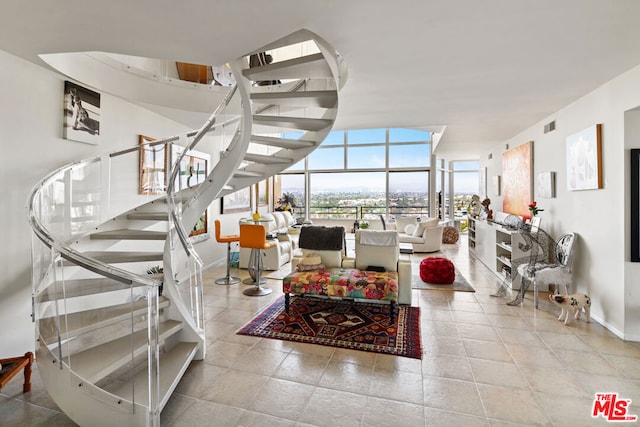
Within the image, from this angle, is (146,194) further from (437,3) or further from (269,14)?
(437,3)

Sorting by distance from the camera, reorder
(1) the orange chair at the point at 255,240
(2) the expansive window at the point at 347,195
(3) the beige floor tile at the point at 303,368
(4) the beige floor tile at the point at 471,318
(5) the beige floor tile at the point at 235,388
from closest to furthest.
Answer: (5) the beige floor tile at the point at 235,388 → (3) the beige floor tile at the point at 303,368 → (4) the beige floor tile at the point at 471,318 → (1) the orange chair at the point at 255,240 → (2) the expansive window at the point at 347,195

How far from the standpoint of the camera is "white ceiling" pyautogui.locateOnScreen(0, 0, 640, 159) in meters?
1.92

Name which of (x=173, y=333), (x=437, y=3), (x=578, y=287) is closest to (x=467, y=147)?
(x=578, y=287)

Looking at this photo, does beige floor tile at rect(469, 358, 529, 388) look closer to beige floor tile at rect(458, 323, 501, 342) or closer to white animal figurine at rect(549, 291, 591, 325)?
beige floor tile at rect(458, 323, 501, 342)

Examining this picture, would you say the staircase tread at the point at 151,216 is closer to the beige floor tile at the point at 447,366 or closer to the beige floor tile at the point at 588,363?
the beige floor tile at the point at 447,366

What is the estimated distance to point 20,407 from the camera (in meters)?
2.18

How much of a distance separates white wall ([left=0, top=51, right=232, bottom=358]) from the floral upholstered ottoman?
8.05 ft

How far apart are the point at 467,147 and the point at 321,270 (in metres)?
5.64

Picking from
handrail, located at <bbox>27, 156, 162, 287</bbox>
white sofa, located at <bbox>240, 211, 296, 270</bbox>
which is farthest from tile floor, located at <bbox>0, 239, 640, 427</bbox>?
white sofa, located at <bbox>240, 211, 296, 270</bbox>

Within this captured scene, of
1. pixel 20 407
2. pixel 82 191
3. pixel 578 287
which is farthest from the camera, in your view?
pixel 578 287

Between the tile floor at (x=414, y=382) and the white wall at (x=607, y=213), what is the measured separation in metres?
0.34

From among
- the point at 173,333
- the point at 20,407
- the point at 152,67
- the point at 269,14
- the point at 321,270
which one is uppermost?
the point at 152,67

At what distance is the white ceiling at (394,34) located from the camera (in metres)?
1.92

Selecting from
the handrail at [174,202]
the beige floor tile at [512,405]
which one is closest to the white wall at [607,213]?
the beige floor tile at [512,405]
